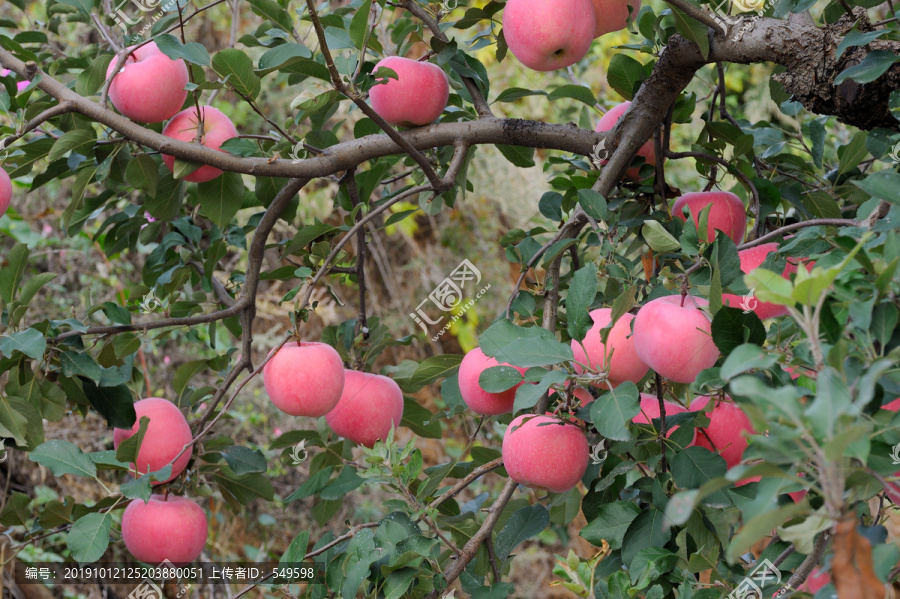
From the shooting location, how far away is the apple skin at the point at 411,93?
2.93 feet

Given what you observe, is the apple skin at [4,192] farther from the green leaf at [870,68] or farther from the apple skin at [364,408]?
the green leaf at [870,68]

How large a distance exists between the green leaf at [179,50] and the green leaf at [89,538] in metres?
0.52

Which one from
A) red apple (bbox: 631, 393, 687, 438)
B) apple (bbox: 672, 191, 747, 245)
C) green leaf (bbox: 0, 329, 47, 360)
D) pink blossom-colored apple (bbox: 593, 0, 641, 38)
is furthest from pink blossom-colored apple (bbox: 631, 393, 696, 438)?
green leaf (bbox: 0, 329, 47, 360)

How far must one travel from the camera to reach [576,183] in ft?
3.38

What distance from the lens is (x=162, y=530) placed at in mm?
917

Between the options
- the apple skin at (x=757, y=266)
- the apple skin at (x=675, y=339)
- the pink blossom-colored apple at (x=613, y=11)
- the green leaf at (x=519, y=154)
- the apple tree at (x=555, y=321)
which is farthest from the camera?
the green leaf at (x=519, y=154)

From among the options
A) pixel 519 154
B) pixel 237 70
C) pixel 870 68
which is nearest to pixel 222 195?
pixel 237 70

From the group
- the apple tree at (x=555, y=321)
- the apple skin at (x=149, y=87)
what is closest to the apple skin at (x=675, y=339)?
the apple tree at (x=555, y=321)

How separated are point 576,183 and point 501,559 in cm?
53

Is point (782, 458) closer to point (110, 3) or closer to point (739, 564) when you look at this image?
point (739, 564)

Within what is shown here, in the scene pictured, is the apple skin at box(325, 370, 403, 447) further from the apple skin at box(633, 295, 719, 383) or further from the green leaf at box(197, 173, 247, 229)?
the apple skin at box(633, 295, 719, 383)

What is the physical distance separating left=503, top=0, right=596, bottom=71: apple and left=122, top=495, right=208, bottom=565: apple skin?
2.40ft

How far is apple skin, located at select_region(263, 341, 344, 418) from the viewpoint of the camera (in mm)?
797

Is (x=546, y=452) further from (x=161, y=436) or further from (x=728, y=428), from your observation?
(x=161, y=436)
